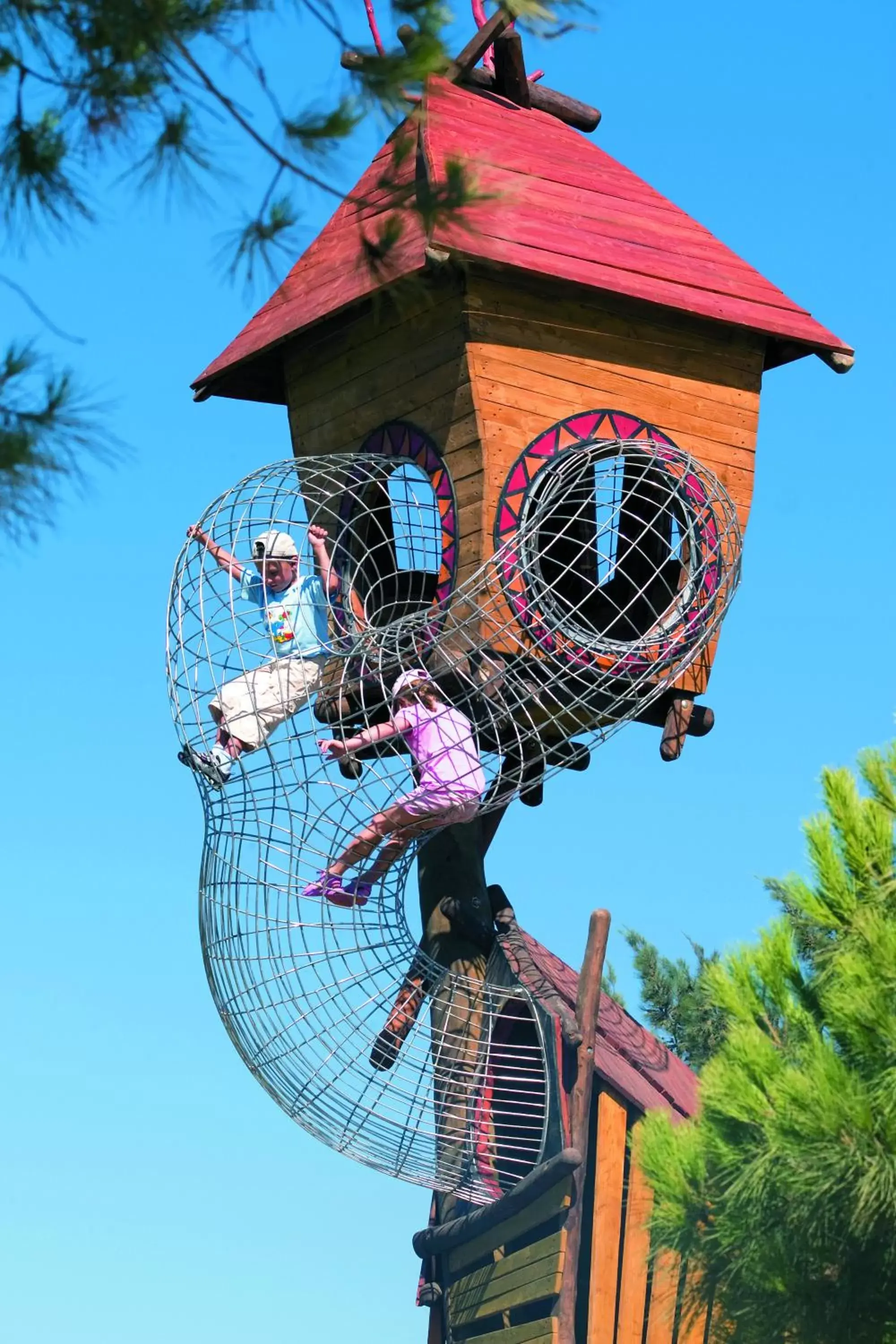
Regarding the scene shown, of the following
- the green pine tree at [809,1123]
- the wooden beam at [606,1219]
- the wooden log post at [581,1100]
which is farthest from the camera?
the wooden beam at [606,1219]

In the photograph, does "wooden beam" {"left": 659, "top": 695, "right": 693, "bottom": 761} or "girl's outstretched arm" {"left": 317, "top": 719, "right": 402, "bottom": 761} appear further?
"wooden beam" {"left": 659, "top": 695, "right": 693, "bottom": 761}

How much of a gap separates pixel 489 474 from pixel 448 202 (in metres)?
3.09

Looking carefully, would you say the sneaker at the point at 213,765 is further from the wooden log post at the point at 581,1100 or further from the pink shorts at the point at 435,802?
the wooden log post at the point at 581,1100

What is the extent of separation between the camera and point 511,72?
10.0m

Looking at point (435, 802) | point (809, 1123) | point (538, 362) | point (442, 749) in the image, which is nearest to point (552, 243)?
point (538, 362)

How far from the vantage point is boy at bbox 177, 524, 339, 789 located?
8.42 meters

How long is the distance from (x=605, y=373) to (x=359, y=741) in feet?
5.92

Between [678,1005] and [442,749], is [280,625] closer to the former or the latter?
[442,749]

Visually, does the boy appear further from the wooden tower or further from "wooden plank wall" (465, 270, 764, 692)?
"wooden plank wall" (465, 270, 764, 692)

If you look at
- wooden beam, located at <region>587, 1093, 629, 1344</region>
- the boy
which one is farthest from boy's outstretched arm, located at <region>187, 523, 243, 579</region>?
wooden beam, located at <region>587, 1093, 629, 1344</region>

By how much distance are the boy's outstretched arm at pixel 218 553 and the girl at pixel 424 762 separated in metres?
0.75

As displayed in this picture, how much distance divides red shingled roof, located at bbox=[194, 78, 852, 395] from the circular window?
2.02 feet

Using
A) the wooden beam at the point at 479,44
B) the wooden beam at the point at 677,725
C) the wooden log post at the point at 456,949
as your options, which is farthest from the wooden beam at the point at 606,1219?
the wooden beam at the point at 479,44

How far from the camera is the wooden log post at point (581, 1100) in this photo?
29.7ft
